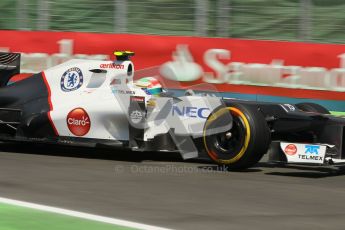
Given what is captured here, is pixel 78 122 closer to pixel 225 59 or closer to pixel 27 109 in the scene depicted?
pixel 27 109

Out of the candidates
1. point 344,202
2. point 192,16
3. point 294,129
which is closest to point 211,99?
point 294,129

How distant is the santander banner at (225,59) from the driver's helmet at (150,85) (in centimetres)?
256

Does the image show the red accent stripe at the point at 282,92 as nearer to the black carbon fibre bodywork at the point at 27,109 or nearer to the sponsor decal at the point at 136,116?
the black carbon fibre bodywork at the point at 27,109

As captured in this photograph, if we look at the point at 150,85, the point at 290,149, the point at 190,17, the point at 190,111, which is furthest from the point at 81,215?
the point at 190,17

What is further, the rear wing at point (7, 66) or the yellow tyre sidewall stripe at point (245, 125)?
the rear wing at point (7, 66)

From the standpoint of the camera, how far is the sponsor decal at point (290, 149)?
25.9 ft

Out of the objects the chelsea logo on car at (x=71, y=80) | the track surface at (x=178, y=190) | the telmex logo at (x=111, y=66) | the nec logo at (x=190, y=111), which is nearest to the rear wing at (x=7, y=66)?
the chelsea logo on car at (x=71, y=80)

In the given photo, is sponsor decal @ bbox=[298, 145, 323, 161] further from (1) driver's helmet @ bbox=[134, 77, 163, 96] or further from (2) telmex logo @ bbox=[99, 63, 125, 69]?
(2) telmex logo @ bbox=[99, 63, 125, 69]

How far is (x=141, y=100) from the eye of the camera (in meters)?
8.66

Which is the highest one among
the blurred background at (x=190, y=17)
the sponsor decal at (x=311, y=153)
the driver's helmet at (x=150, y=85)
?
the blurred background at (x=190, y=17)

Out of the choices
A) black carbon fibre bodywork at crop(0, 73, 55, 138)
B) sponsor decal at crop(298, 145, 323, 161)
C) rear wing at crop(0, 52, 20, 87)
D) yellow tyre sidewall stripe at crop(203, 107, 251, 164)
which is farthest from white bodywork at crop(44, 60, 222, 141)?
sponsor decal at crop(298, 145, 323, 161)

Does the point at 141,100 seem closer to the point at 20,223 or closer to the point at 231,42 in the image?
the point at 20,223

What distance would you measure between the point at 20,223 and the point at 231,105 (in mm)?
3333

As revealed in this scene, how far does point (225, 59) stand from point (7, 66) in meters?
4.25
